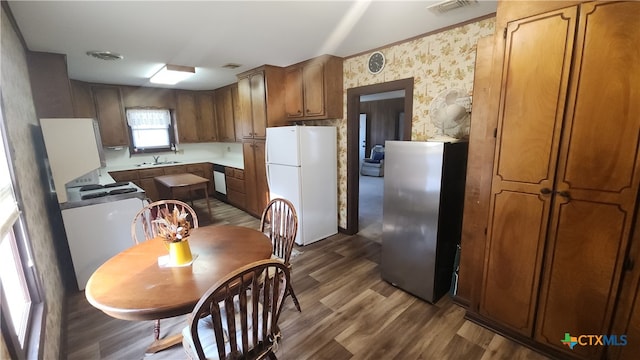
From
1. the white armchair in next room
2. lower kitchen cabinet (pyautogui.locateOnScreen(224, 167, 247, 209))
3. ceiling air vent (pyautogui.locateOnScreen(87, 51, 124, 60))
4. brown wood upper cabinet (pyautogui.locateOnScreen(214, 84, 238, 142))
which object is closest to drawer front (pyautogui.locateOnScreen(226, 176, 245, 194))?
lower kitchen cabinet (pyautogui.locateOnScreen(224, 167, 247, 209))

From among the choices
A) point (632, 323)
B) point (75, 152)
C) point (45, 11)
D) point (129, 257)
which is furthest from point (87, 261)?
point (632, 323)

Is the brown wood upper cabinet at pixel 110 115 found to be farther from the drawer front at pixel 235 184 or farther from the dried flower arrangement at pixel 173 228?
the dried flower arrangement at pixel 173 228

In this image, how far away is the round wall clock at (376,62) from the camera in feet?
9.63

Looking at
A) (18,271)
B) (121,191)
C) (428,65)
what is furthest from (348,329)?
(121,191)

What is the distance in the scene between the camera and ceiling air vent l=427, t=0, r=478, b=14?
190cm

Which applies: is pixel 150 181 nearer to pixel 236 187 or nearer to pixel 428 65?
pixel 236 187

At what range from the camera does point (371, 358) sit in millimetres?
1731

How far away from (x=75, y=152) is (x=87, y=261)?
101cm

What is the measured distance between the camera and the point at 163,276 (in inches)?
54.2

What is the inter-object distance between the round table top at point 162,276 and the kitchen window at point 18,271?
273 mm

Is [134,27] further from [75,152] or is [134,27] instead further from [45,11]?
[75,152]

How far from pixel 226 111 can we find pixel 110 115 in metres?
1.92

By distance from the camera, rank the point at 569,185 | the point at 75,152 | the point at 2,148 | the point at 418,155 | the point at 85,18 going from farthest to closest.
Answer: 1. the point at 75,152
2. the point at 418,155
3. the point at 85,18
4. the point at 569,185
5. the point at 2,148

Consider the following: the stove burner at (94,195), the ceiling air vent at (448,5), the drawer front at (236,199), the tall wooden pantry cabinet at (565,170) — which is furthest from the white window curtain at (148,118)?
the tall wooden pantry cabinet at (565,170)
